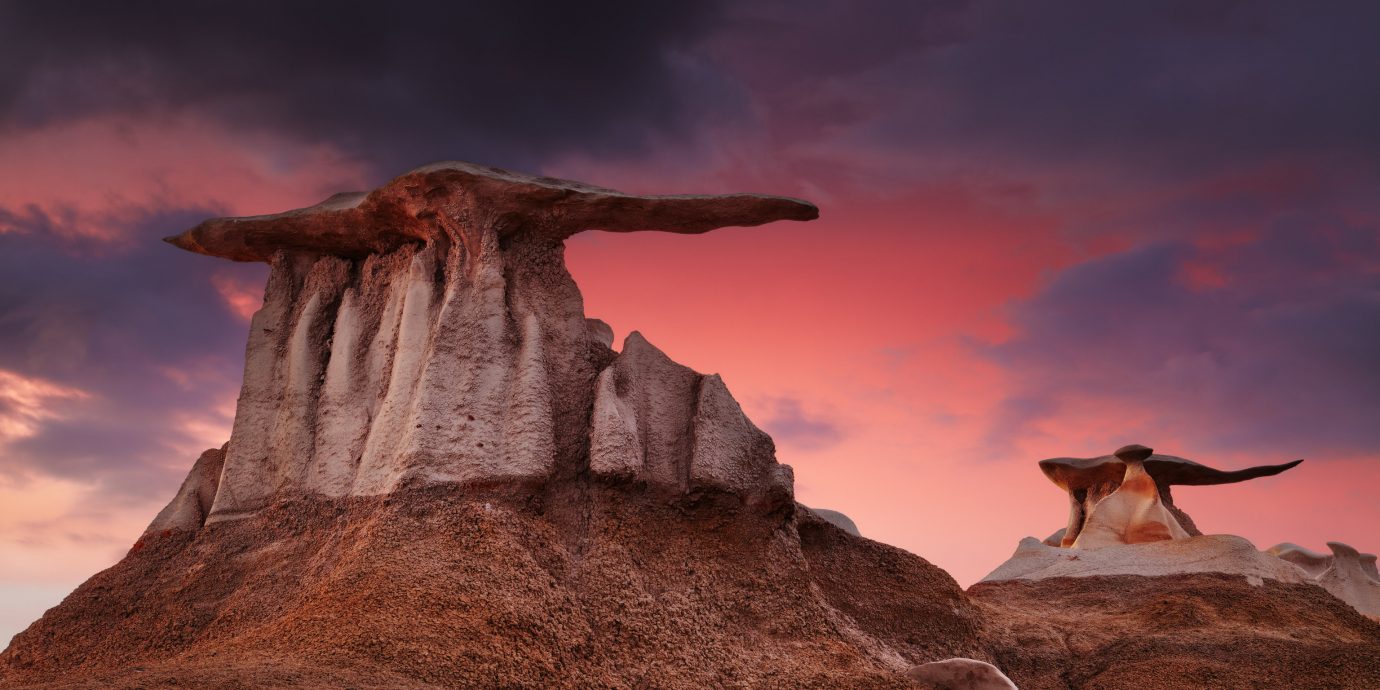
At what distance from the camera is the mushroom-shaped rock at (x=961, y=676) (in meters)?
9.48

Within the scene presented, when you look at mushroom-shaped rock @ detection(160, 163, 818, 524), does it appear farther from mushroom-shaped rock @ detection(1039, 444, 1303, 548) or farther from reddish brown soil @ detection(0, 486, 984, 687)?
mushroom-shaped rock @ detection(1039, 444, 1303, 548)

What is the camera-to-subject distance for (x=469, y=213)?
10250 millimetres

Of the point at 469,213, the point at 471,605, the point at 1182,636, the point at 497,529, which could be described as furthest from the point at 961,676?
the point at 469,213

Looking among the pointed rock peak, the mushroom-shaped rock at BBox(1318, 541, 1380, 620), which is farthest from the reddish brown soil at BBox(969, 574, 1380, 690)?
the mushroom-shaped rock at BBox(1318, 541, 1380, 620)

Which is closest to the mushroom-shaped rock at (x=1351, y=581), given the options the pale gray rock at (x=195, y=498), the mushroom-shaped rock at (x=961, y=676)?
the mushroom-shaped rock at (x=961, y=676)

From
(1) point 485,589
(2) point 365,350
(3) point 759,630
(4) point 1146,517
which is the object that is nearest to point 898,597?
(3) point 759,630

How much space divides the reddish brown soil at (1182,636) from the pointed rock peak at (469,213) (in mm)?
5533

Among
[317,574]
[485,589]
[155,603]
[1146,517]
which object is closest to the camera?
[485,589]

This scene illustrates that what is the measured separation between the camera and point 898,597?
1169 centimetres

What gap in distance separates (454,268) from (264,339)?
2.77m

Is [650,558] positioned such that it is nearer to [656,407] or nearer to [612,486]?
[612,486]

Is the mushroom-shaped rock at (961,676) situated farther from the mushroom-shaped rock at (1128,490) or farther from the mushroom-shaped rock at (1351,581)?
the mushroom-shaped rock at (1351,581)

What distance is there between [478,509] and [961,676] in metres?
4.28

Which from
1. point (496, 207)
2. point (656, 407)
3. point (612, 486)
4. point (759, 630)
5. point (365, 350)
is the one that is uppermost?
point (496, 207)
